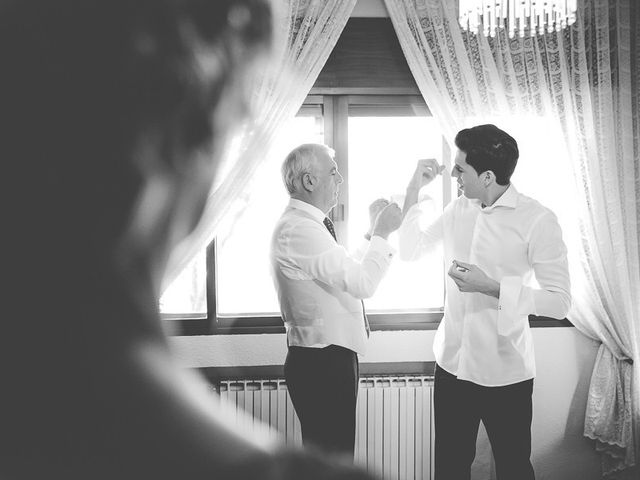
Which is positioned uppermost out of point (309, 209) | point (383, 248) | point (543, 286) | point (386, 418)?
point (309, 209)

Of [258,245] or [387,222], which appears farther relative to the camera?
[258,245]

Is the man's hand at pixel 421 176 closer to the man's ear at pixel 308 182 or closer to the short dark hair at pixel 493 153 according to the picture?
the short dark hair at pixel 493 153

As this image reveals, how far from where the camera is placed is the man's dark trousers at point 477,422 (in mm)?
2172

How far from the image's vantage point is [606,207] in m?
2.96

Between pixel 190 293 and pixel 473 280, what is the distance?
4.92ft

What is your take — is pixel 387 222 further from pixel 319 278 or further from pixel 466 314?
pixel 466 314

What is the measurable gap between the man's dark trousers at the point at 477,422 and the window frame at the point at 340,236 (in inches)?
27.3

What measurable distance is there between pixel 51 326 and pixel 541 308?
2.04m

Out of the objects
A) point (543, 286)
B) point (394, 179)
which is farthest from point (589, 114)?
point (543, 286)

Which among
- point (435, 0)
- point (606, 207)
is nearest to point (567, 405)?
point (606, 207)

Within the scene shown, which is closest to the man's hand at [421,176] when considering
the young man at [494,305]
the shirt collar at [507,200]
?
the young man at [494,305]

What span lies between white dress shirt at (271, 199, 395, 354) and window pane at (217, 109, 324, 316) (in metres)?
0.79

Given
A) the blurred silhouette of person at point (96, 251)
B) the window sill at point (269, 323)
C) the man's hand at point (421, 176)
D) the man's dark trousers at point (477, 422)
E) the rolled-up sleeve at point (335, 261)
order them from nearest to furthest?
the blurred silhouette of person at point (96, 251), the rolled-up sleeve at point (335, 261), the man's dark trousers at point (477, 422), the man's hand at point (421, 176), the window sill at point (269, 323)

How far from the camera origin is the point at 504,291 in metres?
→ 2.08
